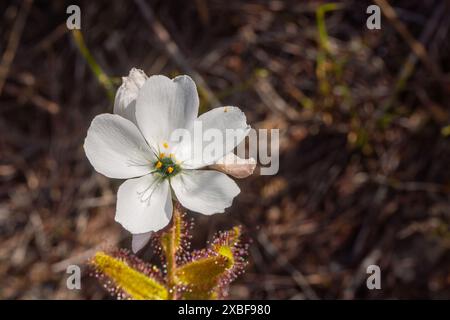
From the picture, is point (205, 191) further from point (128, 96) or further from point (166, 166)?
point (128, 96)

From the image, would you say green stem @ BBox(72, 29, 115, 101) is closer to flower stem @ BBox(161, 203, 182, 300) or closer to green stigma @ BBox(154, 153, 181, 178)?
green stigma @ BBox(154, 153, 181, 178)

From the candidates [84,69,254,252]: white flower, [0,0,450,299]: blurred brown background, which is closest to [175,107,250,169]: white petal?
[84,69,254,252]: white flower

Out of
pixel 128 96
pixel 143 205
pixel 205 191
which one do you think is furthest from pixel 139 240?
pixel 128 96

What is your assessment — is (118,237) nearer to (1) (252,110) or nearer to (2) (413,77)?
(1) (252,110)

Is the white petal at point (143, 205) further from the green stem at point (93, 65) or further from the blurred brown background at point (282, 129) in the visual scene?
the blurred brown background at point (282, 129)

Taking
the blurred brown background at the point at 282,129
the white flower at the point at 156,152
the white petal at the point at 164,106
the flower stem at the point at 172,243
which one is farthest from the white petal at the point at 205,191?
the blurred brown background at the point at 282,129

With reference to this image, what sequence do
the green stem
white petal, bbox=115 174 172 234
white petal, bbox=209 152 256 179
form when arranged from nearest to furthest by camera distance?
white petal, bbox=115 174 172 234 → white petal, bbox=209 152 256 179 → the green stem
